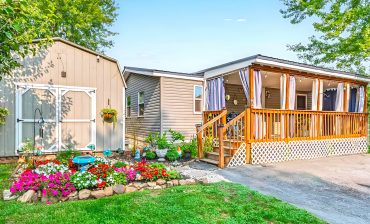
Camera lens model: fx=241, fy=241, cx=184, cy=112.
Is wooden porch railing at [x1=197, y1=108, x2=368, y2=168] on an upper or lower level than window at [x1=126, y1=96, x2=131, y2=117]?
lower

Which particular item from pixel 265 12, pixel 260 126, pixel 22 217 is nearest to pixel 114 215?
pixel 22 217

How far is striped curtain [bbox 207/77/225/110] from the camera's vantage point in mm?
9008

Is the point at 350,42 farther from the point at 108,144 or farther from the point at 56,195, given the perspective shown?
the point at 56,195

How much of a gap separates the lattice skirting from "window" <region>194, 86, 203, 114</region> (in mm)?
4598

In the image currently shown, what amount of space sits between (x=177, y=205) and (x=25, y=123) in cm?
621

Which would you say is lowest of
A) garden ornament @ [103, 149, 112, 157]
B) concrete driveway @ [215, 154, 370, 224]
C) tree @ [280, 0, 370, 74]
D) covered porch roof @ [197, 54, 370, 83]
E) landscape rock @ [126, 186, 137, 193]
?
concrete driveway @ [215, 154, 370, 224]

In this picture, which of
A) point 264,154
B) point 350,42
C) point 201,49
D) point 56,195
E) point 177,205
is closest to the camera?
point 177,205

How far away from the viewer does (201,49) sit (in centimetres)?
1784

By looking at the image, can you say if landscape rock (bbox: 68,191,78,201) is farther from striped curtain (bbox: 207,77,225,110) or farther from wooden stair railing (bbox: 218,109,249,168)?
striped curtain (bbox: 207,77,225,110)

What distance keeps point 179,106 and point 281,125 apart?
4688 millimetres

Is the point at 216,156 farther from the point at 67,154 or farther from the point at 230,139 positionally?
the point at 67,154

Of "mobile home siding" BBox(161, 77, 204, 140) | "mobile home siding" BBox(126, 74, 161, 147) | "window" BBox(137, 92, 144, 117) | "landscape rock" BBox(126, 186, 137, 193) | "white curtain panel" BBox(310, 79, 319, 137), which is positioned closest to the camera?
"landscape rock" BBox(126, 186, 137, 193)

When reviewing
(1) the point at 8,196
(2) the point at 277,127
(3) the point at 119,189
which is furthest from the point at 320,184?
(1) the point at 8,196

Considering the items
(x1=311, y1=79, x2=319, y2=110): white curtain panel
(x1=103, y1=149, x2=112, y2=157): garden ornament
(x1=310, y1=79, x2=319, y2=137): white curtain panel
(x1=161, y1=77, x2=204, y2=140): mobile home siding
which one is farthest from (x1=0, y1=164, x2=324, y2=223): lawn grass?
(x1=161, y1=77, x2=204, y2=140): mobile home siding
